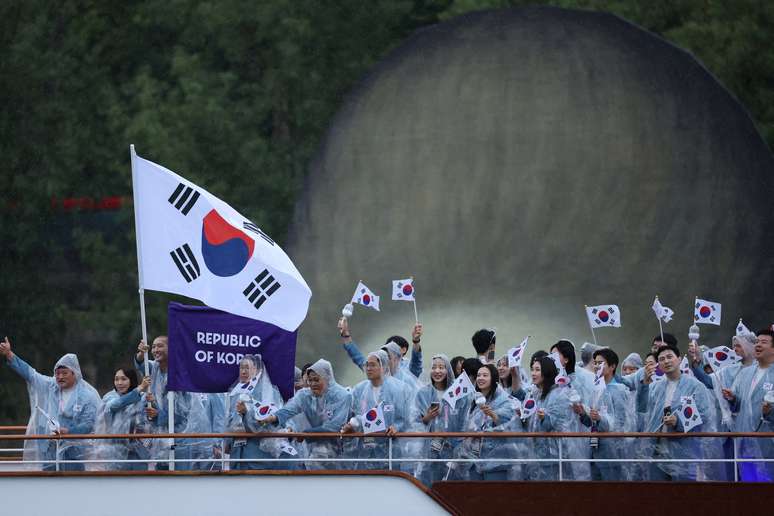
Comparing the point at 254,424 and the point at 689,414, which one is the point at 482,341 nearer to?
the point at 689,414

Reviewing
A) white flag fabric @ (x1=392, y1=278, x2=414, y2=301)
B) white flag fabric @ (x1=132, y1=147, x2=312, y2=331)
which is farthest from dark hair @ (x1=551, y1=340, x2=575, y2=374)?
white flag fabric @ (x1=392, y1=278, x2=414, y2=301)

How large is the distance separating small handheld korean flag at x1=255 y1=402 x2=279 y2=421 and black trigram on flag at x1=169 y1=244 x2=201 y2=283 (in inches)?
52.8

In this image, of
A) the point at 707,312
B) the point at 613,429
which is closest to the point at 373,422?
the point at 613,429

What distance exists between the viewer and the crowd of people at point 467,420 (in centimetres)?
1447

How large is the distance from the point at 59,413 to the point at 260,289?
7.62ft

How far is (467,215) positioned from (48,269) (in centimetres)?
968

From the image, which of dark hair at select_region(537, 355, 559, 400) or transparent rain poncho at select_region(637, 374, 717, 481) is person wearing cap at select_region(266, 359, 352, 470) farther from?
transparent rain poncho at select_region(637, 374, 717, 481)

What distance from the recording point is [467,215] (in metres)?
26.3

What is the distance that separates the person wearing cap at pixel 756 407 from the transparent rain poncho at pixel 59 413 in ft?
19.3

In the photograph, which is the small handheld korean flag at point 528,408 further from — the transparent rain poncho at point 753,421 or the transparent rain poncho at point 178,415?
the transparent rain poncho at point 178,415

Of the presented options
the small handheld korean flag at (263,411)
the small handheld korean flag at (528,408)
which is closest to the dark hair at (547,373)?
the small handheld korean flag at (528,408)

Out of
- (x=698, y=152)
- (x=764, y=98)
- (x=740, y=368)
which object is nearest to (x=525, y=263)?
(x=698, y=152)

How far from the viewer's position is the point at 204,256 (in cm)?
1498

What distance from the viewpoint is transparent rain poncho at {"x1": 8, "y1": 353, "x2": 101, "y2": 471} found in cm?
1522
